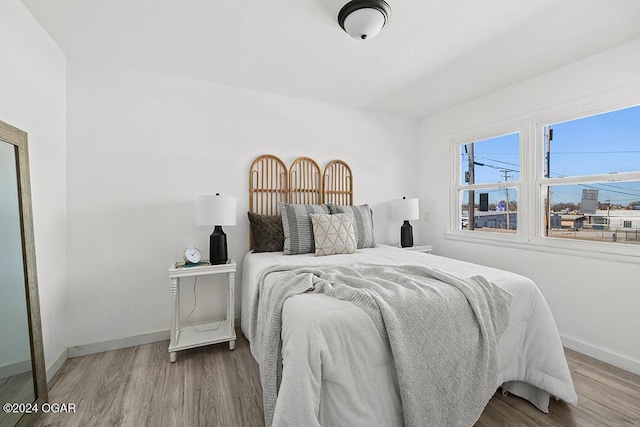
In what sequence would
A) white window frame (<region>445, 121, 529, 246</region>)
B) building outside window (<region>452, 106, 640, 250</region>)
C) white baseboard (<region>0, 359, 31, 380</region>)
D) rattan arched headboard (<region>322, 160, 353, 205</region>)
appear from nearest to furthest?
1. white baseboard (<region>0, 359, 31, 380</region>)
2. building outside window (<region>452, 106, 640, 250</region>)
3. white window frame (<region>445, 121, 529, 246</region>)
4. rattan arched headboard (<region>322, 160, 353, 205</region>)

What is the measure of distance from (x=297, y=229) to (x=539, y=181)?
92.6 inches

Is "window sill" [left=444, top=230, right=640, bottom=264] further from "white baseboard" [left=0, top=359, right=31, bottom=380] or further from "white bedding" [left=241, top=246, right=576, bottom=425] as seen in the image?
"white baseboard" [left=0, top=359, right=31, bottom=380]

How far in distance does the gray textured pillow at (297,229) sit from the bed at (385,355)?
2.36 ft

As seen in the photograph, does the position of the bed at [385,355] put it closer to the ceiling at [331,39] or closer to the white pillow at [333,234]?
the white pillow at [333,234]

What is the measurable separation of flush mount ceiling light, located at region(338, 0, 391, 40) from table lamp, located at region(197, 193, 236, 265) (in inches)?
61.8

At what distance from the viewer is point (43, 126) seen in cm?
196

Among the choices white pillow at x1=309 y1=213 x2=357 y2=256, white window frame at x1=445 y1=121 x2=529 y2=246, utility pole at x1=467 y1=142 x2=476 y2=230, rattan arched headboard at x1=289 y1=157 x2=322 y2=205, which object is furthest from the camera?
utility pole at x1=467 y1=142 x2=476 y2=230

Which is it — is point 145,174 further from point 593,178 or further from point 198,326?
point 593,178

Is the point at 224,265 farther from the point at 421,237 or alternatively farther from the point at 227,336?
the point at 421,237

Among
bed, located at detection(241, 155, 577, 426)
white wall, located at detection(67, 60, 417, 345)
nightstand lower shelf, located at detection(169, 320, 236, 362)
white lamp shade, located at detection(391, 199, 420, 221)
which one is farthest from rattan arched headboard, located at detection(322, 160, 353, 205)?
nightstand lower shelf, located at detection(169, 320, 236, 362)

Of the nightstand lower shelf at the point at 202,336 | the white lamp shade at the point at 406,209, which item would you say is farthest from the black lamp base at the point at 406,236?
the nightstand lower shelf at the point at 202,336

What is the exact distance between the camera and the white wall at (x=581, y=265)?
2137 millimetres

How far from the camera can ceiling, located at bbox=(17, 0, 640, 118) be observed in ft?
5.78

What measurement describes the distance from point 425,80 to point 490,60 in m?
0.56
